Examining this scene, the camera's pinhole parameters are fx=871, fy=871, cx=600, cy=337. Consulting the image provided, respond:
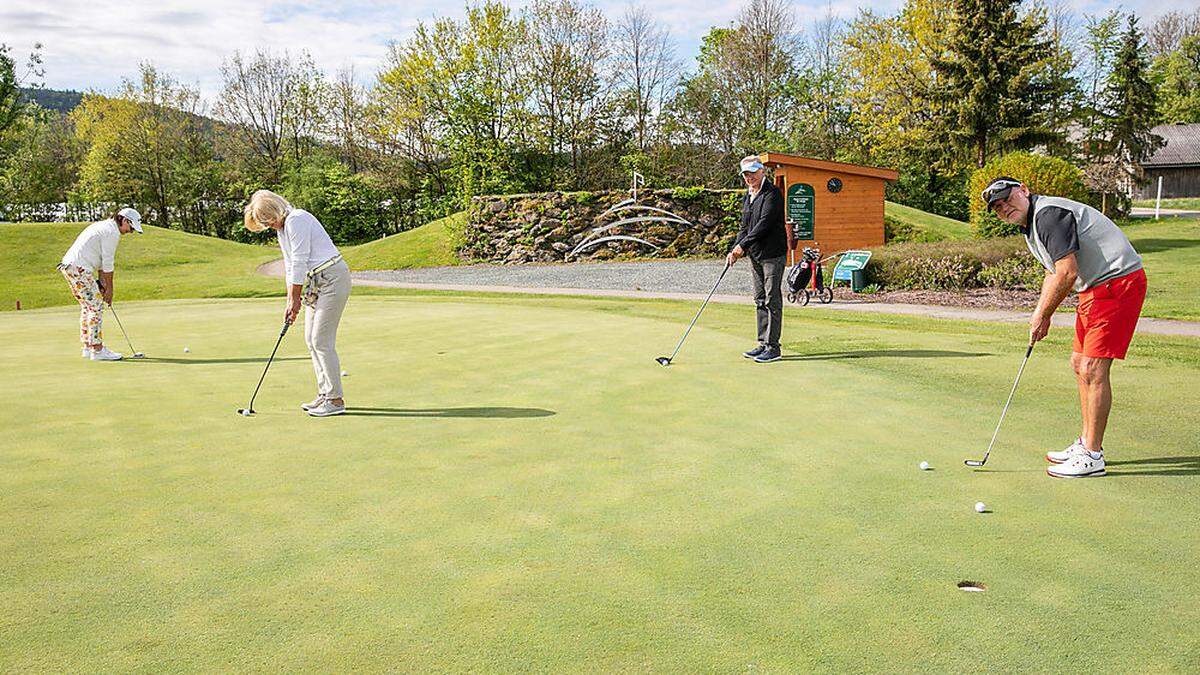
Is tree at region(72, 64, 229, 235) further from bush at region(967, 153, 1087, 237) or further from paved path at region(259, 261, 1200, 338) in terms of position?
bush at region(967, 153, 1087, 237)

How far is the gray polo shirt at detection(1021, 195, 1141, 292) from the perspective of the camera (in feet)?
15.9

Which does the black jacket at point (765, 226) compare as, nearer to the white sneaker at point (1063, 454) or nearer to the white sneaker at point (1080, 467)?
the white sneaker at point (1063, 454)

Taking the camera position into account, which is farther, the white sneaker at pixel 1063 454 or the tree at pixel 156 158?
the tree at pixel 156 158

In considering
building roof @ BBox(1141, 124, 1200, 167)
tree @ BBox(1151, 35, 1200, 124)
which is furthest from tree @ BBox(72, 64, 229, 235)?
tree @ BBox(1151, 35, 1200, 124)

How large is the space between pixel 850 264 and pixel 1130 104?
31819 millimetres

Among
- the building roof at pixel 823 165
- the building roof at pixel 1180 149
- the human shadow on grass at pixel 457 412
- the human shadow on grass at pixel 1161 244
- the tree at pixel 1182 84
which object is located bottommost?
the human shadow on grass at pixel 457 412

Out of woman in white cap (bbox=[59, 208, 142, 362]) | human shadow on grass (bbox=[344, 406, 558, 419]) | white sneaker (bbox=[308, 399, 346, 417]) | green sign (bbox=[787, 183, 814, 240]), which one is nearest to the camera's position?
human shadow on grass (bbox=[344, 406, 558, 419])

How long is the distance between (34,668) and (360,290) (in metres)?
19.3

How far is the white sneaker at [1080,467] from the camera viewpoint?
4.81 meters

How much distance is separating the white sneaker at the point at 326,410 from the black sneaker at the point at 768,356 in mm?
4148

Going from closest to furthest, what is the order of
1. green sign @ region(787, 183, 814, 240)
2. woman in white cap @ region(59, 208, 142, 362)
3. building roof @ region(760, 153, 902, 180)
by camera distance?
woman in white cap @ region(59, 208, 142, 362) → building roof @ region(760, 153, 902, 180) → green sign @ region(787, 183, 814, 240)

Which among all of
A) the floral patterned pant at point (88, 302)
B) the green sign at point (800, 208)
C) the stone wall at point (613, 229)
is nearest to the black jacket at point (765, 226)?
the floral patterned pant at point (88, 302)

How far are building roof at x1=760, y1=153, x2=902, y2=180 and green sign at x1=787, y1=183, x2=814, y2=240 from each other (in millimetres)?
594

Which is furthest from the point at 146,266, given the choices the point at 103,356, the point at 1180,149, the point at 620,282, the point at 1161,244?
the point at 1180,149
